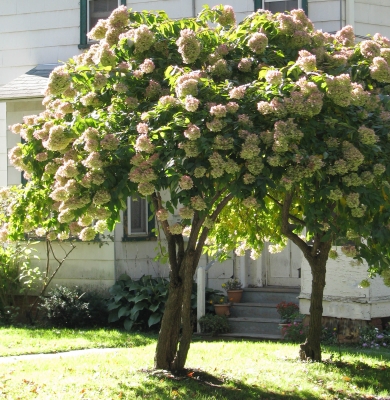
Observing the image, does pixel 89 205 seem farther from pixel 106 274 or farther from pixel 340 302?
pixel 106 274

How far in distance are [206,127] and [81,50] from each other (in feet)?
28.7

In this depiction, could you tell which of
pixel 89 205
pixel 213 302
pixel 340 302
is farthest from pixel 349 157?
pixel 213 302

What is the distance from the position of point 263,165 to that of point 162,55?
183cm

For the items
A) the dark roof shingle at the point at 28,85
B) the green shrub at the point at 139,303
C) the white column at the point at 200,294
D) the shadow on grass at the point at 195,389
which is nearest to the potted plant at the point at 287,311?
the white column at the point at 200,294

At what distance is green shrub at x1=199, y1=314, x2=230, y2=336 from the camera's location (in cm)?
1162

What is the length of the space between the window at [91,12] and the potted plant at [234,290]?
5.42 metres

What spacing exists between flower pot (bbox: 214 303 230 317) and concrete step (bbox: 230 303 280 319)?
15cm

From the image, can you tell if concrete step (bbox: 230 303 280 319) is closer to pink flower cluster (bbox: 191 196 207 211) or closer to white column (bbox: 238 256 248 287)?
white column (bbox: 238 256 248 287)

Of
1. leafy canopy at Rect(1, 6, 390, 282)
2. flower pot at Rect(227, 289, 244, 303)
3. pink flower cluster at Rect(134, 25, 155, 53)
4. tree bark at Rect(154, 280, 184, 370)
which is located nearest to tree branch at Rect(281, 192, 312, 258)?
leafy canopy at Rect(1, 6, 390, 282)

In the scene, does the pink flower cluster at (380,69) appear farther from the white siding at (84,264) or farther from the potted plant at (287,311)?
the white siding at (84,264)

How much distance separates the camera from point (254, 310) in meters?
12.2

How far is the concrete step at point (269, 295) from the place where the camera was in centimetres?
1239

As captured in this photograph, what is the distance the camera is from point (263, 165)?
5617 millimetres

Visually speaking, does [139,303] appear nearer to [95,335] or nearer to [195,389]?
[95,335]
